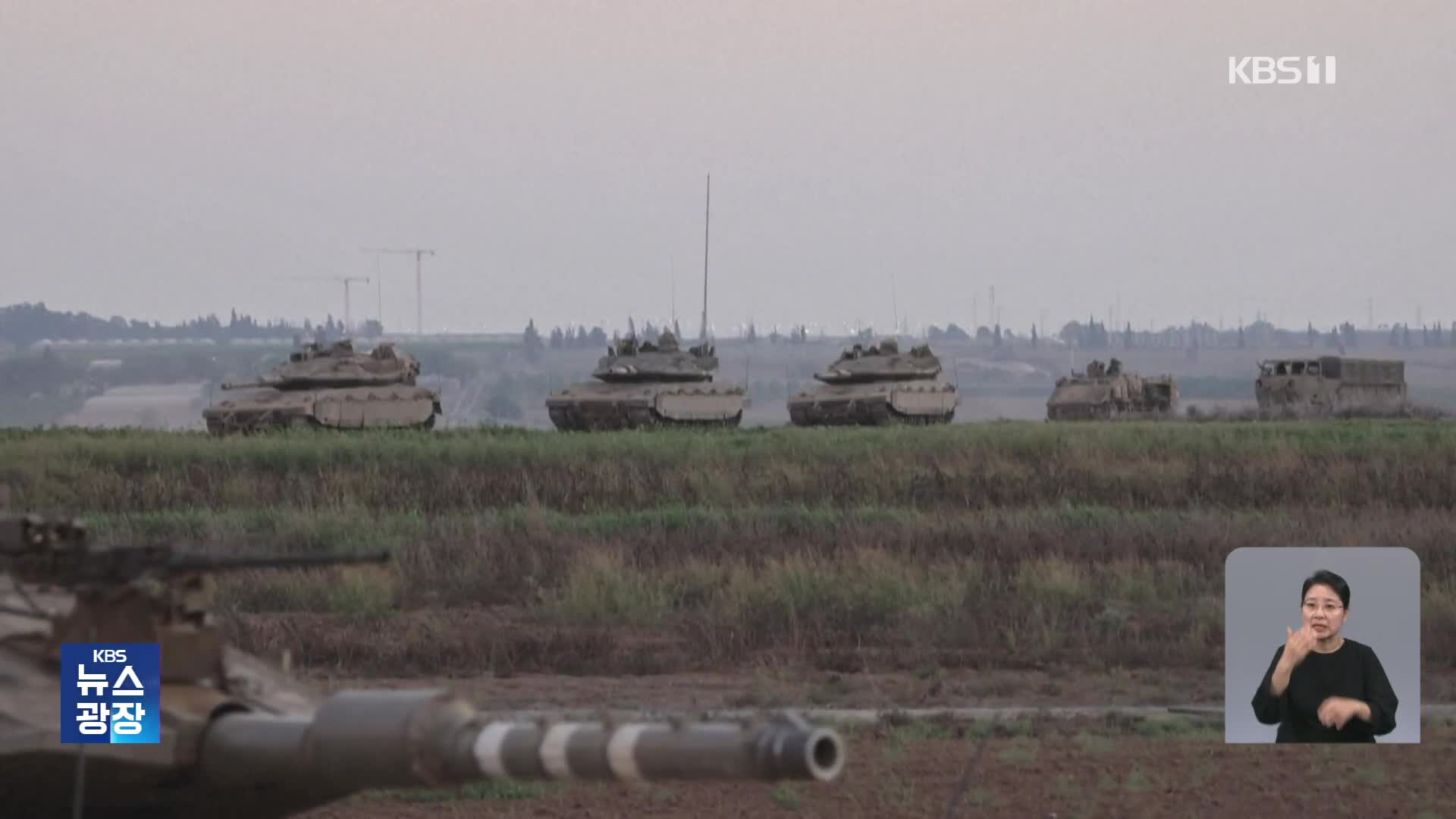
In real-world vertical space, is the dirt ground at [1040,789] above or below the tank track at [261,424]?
below

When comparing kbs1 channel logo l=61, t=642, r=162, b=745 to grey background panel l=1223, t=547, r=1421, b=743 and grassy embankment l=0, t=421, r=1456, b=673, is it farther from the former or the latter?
grassy embankment l=0, t=421, r=1456, b=673

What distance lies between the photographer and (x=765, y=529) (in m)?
22.1

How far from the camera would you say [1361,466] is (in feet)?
89.2

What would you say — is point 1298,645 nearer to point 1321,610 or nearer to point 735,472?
point 1321,610

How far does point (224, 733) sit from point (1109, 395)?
49.8m

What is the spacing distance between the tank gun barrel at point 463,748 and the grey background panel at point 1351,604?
17.8 ft

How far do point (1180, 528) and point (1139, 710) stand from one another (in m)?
8.68

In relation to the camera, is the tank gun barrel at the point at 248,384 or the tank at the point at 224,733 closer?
the tank at the point at 224,733

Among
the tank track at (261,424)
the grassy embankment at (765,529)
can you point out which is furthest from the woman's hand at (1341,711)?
the tank track at (261,424)

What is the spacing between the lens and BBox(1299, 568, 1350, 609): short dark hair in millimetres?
9234

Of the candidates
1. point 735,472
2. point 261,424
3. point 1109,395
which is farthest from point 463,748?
point 1109,395

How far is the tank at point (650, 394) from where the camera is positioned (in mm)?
43188

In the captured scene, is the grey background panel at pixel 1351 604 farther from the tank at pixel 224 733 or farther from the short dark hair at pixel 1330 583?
the tank at pixel 224 733

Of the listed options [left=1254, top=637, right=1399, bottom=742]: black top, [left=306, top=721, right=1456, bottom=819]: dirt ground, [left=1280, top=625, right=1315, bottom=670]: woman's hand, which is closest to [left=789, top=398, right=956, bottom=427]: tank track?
[left=306, top=721, right=1456, bottom=819]: dirt ground
